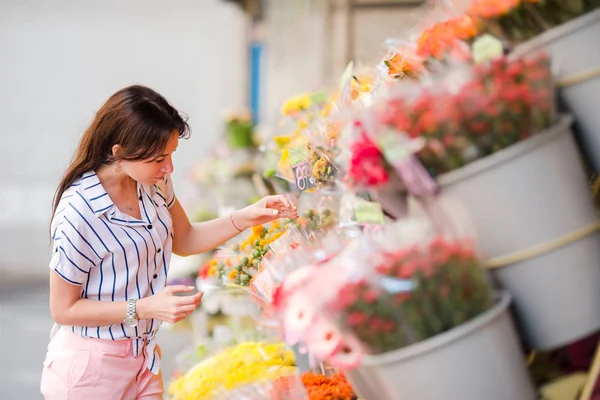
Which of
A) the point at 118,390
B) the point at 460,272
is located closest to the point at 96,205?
the point at 118,390

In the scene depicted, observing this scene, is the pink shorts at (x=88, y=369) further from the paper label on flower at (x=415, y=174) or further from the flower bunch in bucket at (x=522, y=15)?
the flower bunch in bucket at (x=522, y=15)

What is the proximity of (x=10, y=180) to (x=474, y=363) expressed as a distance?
11037 millimetres

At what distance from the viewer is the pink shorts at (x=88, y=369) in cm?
220

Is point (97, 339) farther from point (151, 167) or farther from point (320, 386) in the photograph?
point (320, 386)

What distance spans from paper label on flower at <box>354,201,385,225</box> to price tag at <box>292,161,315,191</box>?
64 cm

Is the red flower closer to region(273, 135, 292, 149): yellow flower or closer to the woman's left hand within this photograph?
the woman's left hand

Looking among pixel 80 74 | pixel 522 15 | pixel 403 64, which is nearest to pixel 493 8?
pixel 522 15

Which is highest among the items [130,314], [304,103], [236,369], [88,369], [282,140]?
[304,103]

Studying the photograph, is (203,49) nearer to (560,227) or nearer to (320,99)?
(320,99)

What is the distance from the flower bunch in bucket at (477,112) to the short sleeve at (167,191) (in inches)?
49.0

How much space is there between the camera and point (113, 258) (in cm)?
219

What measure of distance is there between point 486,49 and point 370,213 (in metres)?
0.48

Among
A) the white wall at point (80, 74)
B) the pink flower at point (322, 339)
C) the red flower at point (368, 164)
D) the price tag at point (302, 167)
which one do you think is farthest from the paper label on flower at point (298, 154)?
the white wall at point (80, 74)

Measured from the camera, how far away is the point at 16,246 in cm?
1107
